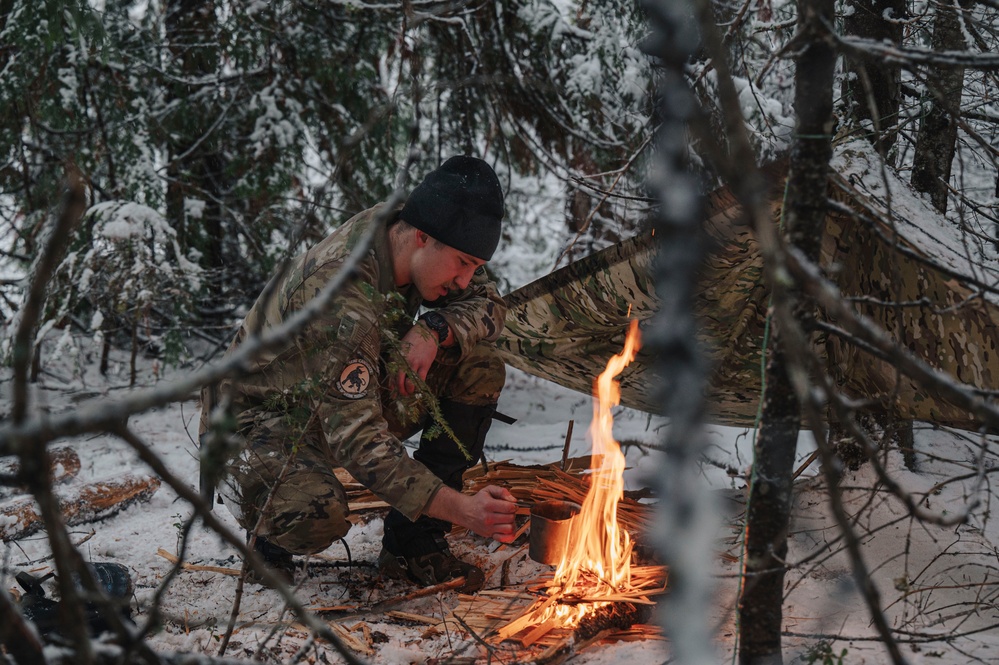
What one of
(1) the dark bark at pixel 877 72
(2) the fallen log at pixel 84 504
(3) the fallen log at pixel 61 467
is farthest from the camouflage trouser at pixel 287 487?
(1) the dark bark at pixel 877 72

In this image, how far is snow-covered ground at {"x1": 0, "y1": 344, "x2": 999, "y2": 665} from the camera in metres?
1.82

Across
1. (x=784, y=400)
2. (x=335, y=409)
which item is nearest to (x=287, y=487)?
Answer: (x=335, y=409)

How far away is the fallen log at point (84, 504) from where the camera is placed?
2895mm

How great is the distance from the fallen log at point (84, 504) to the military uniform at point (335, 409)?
0.80 m

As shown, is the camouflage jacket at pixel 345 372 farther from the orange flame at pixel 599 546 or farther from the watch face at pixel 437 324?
the orange flame at pixel 599 546

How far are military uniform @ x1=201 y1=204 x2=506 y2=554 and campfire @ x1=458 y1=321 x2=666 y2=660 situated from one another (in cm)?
43

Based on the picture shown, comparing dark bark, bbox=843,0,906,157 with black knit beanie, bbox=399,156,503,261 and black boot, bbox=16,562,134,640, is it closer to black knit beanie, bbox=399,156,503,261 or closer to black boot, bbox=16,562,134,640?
black knit beanie, bbox=399,156,503,261

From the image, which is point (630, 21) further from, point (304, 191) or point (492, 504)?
point (492, 504)

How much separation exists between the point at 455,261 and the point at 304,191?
11.6 ft

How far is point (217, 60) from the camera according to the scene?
5.36 metres

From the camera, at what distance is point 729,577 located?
1594mm

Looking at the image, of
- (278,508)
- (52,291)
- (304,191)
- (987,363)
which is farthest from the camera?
(304,191)

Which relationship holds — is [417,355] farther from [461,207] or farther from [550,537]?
[550,537]

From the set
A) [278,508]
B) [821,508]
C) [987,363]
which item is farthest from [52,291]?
[987,363]
